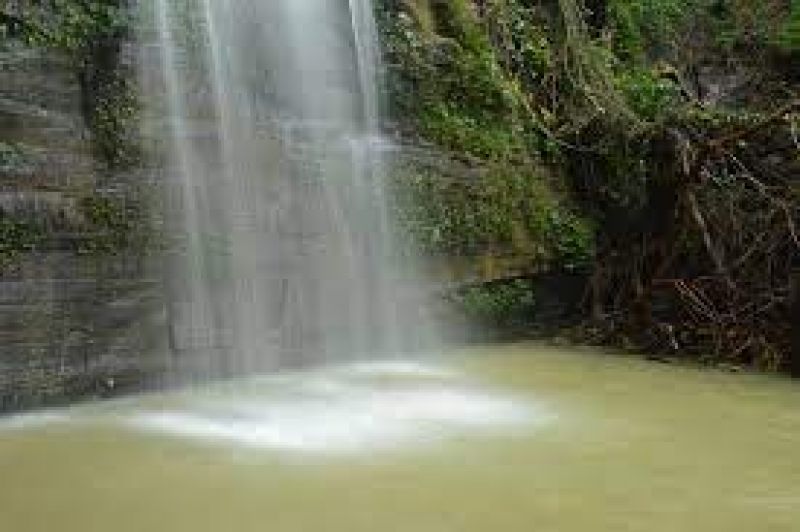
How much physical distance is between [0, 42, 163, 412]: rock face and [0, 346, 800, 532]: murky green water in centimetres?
29

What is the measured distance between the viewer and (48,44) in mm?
6613

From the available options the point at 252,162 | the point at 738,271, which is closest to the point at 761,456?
the point at 738,271

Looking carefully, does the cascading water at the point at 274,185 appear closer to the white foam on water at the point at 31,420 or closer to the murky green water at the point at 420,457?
the murky green water at the point at 420,457

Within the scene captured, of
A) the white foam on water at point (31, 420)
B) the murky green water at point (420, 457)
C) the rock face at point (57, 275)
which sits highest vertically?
the rock face at point (57, 275)

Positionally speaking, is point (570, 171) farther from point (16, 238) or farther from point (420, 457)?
point (420, 457)

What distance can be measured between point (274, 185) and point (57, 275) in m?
1.90

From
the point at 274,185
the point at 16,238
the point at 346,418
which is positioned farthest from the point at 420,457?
the point at 274,185

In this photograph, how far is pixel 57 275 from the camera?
627cm

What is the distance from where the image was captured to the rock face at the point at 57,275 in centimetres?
609

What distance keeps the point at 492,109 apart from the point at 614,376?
9.93ft

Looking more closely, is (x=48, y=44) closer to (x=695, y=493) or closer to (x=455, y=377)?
(x=455, y=377)

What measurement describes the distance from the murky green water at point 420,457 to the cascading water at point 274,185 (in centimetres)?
56

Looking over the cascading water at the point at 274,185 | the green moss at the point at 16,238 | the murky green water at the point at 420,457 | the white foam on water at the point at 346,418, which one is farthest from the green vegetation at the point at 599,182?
the green moss at the point at 16,238

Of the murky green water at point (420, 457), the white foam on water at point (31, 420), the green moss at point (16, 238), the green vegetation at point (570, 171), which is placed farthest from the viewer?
the green vegetation at point (570, 171)
